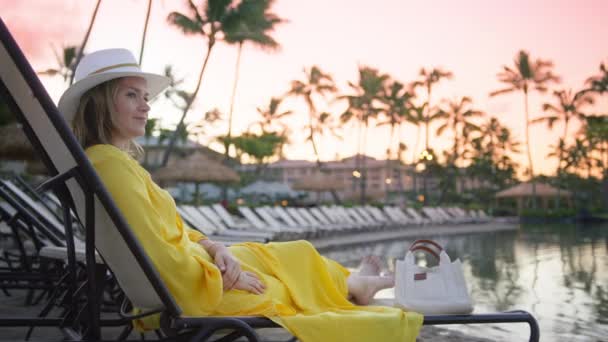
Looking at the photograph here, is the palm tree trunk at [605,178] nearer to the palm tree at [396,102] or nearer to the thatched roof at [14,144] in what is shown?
the palm tree at [396,102]

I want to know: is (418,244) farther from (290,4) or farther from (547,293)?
(290,4)

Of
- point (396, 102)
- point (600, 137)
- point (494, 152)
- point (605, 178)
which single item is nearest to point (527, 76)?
point (600, 137)

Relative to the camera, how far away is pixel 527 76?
3938 cm

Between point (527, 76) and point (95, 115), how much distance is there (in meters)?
41.8

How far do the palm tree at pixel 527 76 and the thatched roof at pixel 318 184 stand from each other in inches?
671

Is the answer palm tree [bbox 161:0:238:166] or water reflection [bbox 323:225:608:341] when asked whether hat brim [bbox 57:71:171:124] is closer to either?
water reflection [bbox 323:225:608:341]

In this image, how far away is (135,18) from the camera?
20.0 metres

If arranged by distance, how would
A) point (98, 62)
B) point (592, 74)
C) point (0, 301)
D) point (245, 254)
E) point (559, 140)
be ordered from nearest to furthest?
point (98, 62) → point (245, 254) → point (0, 301) → point (592, 74) → point (559, 140)

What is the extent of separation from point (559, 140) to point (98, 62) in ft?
168

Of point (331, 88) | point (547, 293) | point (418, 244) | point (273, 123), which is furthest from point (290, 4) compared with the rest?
point (418, 244)

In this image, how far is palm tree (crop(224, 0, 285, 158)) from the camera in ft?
71.5

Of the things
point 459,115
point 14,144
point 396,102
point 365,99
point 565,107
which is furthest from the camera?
point 459,115

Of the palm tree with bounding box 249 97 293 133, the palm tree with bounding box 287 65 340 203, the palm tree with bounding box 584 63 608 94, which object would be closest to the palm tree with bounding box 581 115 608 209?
the palm tree with bounding box 584 63 608 94

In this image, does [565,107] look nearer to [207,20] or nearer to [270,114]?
[270,114]
